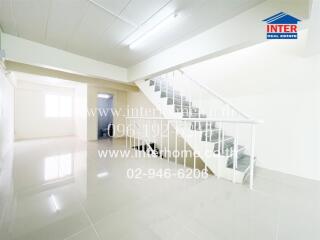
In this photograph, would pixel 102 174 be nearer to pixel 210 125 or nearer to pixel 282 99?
pixel 210 125

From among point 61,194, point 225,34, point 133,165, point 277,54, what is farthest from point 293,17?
point 61,194

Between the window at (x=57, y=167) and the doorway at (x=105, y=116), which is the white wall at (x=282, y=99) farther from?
the doorway at (x=105, y=116)

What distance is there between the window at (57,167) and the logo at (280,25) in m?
3.67

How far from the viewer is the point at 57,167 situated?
102 inches

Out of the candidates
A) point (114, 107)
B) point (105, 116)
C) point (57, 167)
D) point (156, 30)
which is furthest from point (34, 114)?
point (156, 30)

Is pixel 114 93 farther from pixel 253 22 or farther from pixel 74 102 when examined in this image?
pixel 253 22

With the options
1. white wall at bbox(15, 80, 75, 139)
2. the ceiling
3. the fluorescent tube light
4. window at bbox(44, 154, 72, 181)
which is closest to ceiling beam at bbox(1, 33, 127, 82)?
the ceiling

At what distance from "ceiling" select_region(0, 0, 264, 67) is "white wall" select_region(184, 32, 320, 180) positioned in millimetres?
1341

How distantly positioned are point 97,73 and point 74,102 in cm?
379

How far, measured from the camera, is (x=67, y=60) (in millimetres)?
3256

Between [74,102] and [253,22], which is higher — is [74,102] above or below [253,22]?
below

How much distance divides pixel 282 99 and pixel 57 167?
14.5 feet

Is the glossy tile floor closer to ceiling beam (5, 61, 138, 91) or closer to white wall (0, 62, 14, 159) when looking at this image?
white wall (0, 62, 14, 159)

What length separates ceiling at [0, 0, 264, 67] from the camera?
1.83 m
